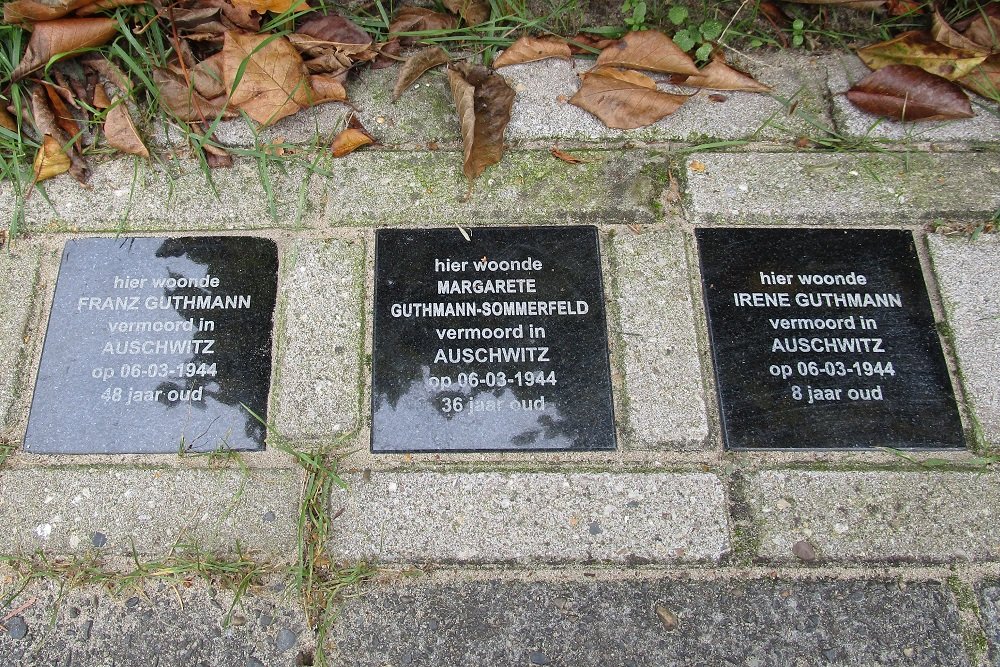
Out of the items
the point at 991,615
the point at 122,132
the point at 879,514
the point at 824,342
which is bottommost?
the point at 991,615

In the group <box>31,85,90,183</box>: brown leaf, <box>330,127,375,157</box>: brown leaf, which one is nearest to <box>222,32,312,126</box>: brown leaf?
<box>330,127,375,157</box>: brown leaf

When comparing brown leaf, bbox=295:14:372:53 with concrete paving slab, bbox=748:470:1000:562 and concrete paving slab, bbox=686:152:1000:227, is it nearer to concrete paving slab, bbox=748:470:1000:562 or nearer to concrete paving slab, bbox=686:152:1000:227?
concrete paving slab, bbox=686:152:1000:227

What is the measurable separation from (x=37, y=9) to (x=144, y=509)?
A: 1527mm

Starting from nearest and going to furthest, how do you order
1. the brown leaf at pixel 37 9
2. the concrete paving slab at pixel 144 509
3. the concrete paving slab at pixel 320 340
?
the concrete paving slab at pixel 144 509 → the concrete paving slab at pixel 320 340 → the brown leaf at pixel 37 9

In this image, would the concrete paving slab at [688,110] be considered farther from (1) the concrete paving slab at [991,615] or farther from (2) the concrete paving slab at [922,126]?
(1) the concrete paving slab at [991,615]

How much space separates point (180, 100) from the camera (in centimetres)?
200

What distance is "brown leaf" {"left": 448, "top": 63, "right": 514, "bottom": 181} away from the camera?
194 cm

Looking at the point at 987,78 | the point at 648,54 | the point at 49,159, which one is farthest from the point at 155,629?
the point at 987,78

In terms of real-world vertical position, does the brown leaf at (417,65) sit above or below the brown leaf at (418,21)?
below

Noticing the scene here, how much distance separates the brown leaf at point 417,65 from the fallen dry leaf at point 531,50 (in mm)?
192

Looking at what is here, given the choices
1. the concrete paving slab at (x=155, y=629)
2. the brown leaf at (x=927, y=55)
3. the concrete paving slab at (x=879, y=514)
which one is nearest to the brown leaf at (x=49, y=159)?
the concrete paving slab at (x=155, y=629)

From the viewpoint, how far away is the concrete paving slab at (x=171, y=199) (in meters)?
1.91

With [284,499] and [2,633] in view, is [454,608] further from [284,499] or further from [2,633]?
[2,633]

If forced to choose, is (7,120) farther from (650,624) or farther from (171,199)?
(650,624)
